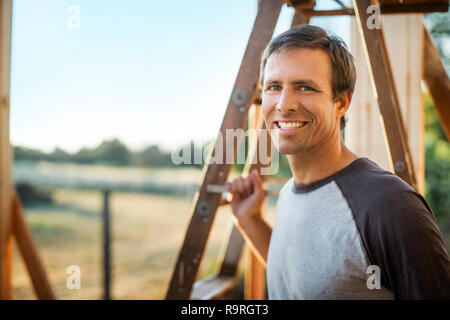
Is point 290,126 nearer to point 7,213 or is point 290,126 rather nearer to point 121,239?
point 7,213

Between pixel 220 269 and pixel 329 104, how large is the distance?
4.46 feet

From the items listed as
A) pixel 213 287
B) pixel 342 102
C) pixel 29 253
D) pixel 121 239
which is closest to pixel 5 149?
pixel 29 253

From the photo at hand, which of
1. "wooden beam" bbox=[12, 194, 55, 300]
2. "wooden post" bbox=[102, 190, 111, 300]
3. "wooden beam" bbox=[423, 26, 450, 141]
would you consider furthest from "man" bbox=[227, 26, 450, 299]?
"wooden post" bbox=[102, 190, 111, 300]

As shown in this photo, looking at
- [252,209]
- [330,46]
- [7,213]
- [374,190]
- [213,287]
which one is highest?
[330,46]

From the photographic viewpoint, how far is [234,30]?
3084mm

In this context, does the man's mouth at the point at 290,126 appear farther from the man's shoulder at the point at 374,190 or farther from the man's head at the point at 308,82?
the man's shoulder at the point at 374,190

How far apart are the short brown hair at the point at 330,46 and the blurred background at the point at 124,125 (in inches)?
56.2

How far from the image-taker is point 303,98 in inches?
37.4

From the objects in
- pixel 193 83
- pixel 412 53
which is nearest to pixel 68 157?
pixel 193 83

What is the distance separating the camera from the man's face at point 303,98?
94cm

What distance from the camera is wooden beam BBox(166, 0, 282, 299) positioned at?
1.26 m

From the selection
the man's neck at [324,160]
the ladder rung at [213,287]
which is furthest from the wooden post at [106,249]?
the man's neck at [324,160]

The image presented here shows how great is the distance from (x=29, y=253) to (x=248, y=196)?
1391mm

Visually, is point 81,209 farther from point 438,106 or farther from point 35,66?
point 438,106
